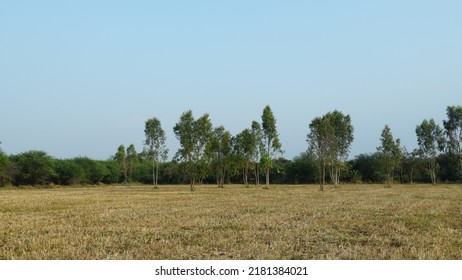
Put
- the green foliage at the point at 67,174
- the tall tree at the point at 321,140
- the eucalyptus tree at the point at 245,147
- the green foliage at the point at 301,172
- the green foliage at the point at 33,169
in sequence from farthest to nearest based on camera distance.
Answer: the green foliage at the point at 301,172 < the green foliage at the point at 67,174 < the green foliage at the point at 33,169 < the eucalyptus tree at the point at 245,147 < the tall tree at the point at 321,140

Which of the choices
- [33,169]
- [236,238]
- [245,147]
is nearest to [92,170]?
[33,169]

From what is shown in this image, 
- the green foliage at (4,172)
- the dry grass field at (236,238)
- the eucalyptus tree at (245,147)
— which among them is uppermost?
the eucalyptus tree at (245,147)

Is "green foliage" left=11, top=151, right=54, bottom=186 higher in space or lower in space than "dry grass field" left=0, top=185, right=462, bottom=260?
Result: higher

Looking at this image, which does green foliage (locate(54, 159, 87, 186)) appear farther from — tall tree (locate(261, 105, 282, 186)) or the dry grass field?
the dry grass field

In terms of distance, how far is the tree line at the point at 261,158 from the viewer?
5647 cm

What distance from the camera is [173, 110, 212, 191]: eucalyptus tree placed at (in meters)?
55.7

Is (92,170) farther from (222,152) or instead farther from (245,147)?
(245,147)

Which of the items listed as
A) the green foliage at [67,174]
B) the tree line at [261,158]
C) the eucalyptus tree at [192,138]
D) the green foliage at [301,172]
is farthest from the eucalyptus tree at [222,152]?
the green foliage at [67,174]

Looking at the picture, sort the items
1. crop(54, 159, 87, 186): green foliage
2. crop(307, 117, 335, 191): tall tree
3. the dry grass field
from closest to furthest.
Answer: the dry grass field
crop(307, 117, 335, 191): tall tree
crop(54, 159, 87, 186): green foliage

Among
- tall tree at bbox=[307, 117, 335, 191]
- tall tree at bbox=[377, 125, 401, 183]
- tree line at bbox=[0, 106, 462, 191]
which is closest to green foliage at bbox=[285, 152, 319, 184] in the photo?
tree line at bbox=[0, 106, 462, 191]

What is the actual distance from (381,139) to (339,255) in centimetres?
7645

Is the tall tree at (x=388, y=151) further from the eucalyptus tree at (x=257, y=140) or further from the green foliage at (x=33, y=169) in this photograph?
the green foliage at (x=33, y=169)

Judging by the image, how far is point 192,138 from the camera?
2200 inches
